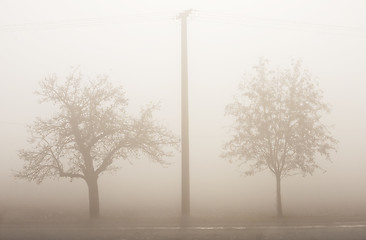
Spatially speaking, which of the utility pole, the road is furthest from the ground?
the utility pole

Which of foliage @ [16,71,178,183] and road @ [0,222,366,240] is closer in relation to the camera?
road @ [0,222,366,240]

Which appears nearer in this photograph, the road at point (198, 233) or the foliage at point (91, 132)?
the road at point (198, 233)

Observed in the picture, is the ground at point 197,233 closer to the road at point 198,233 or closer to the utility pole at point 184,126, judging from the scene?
the road at point 198,233

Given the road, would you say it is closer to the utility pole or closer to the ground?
the ground

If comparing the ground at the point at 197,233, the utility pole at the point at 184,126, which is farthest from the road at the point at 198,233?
the utility pole at the point at 184,126

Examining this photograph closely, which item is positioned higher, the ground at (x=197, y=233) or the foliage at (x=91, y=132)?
the foliage at (x=91, y=132)

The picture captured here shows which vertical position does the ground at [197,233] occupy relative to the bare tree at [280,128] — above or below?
below

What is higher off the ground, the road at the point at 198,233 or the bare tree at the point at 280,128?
the bare tree at the point at 280,128

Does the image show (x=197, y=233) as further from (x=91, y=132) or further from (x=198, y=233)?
(x=91, y=132)

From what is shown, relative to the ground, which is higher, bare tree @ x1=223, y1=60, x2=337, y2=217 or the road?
bare tree @ x1=223, y1=60, x2=337, y2=217

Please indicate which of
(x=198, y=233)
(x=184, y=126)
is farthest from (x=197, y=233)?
(x=184, y=126)

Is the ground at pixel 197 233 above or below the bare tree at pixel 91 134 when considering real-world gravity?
below

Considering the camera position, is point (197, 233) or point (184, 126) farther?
point (184, 126)

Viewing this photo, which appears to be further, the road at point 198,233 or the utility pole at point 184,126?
the utility pole at point 184,126
